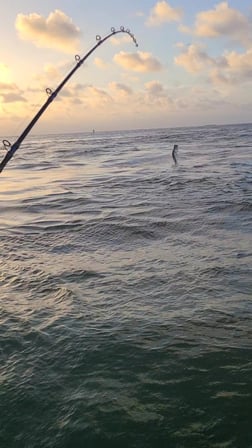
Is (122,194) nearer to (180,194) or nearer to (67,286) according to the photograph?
(180,194)

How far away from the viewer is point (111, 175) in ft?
92.8

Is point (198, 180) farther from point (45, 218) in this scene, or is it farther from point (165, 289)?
point (165, 289)

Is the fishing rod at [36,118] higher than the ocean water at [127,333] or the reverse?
higher

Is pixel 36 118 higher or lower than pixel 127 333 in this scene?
higher

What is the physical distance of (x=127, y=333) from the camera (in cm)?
595

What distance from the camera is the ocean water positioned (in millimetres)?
4133

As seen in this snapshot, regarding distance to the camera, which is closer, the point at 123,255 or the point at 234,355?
the point at 234,355

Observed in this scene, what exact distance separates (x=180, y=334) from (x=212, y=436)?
198 centimetres

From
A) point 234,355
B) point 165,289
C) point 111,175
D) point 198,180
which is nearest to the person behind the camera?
point 234,355

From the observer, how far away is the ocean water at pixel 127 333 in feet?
13.6

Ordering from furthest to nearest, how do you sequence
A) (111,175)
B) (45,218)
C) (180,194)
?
(111,175) < (180,194) < (45,218)

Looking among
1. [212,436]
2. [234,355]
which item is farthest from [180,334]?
[212,436]

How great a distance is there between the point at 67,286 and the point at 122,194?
1181 centimetres

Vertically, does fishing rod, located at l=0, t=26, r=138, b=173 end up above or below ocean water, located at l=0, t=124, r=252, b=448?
above
